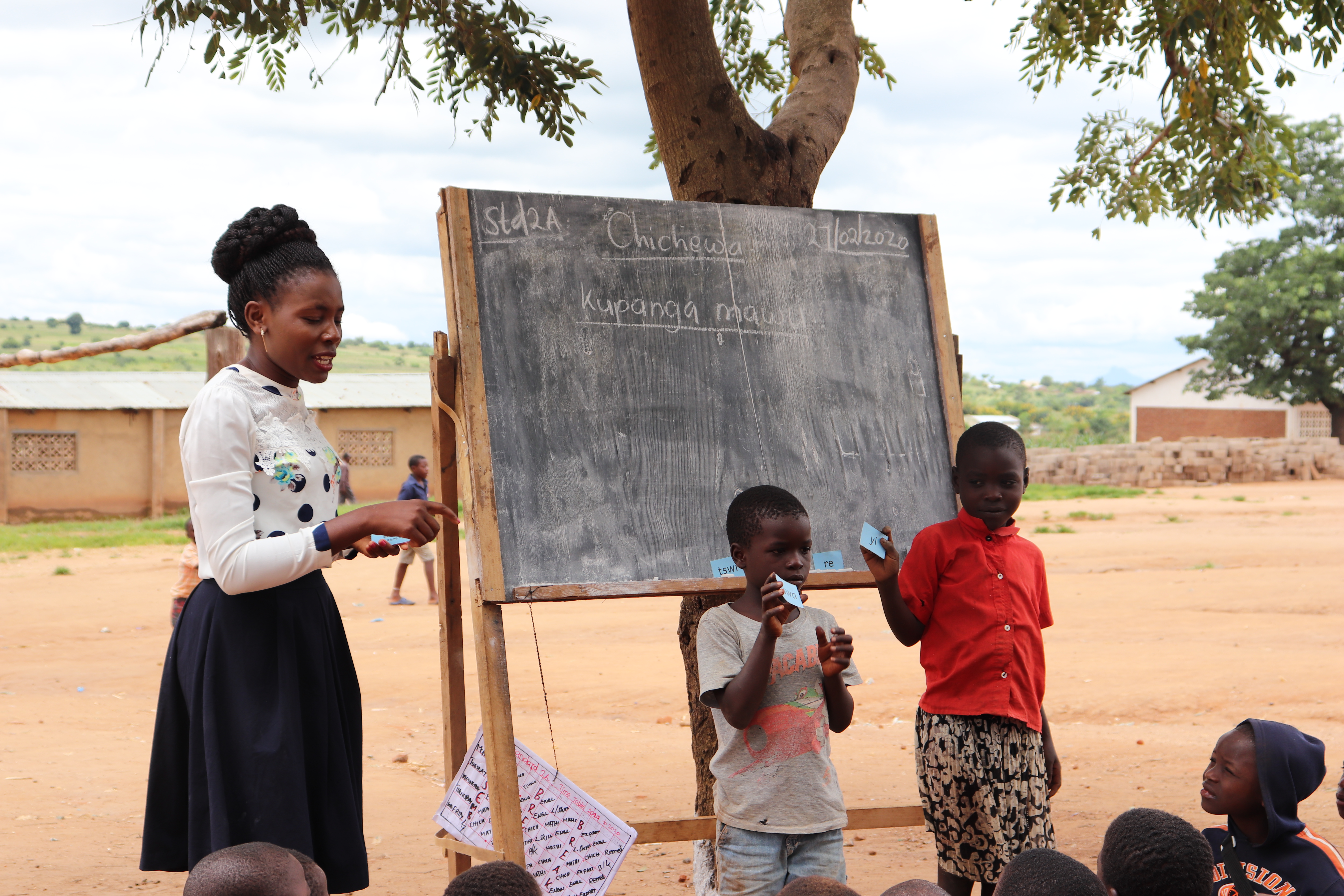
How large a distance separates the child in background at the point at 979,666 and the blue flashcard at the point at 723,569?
39 cm

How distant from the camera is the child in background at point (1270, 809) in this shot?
8.20ft

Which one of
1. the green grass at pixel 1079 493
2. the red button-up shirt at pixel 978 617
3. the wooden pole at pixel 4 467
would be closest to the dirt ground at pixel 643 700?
the red button-up shirt at pixel 978 617

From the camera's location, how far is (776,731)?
2.90 meters

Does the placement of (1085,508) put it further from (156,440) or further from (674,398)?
(674,398)

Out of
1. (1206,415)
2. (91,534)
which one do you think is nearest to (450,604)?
(91,534)

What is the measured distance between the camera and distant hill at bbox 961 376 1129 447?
48062 mm

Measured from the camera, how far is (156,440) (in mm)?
23125

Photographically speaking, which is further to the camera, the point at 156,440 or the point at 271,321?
the point at 156,440

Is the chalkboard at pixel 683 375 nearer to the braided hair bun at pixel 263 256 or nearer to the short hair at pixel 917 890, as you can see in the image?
the braided hair bun at pixel 263 256

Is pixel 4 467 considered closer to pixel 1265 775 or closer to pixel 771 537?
pixel 771 537

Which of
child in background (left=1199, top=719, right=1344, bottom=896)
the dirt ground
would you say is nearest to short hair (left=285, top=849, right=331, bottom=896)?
child in background (left=1199, top=719, right=1344, bottom=896)

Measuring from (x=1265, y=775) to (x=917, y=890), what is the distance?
3.78ft

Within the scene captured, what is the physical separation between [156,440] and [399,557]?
11.1 meters

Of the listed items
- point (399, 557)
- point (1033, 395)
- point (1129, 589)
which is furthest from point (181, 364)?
point (1033, 395)
